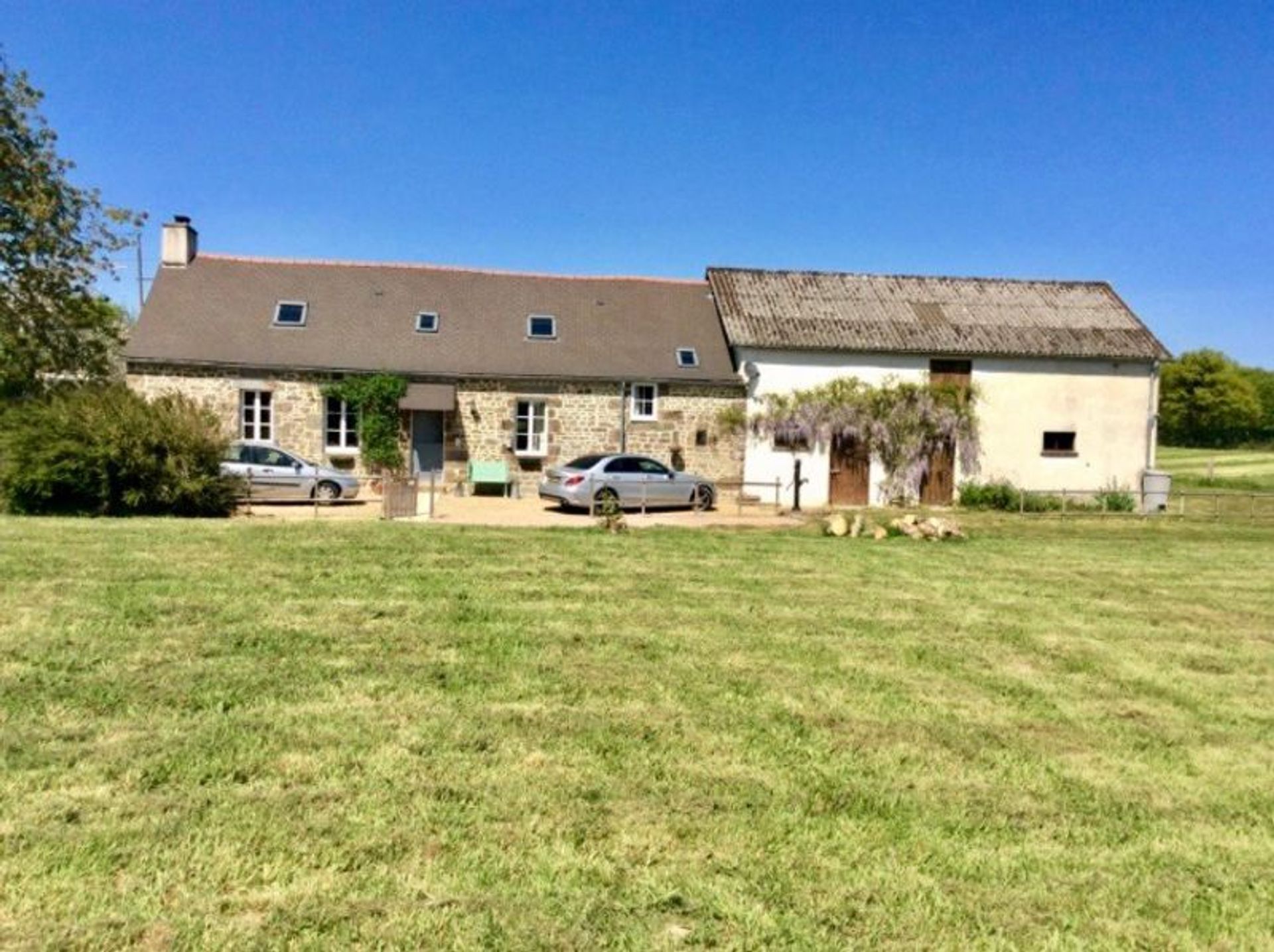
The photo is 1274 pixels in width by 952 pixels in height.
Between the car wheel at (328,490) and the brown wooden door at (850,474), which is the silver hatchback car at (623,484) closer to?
the car wheel at (328,490)

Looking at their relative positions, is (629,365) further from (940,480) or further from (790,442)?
(940,480)

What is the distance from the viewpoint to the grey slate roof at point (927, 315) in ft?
70.6

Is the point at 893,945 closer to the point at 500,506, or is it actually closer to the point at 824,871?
the point at 824,871

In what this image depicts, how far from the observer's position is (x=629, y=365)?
21.3m

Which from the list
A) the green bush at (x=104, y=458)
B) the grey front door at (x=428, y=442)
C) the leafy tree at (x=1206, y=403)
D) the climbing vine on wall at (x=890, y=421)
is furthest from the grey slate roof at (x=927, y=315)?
the leafy tree at (x=1206, y=403)

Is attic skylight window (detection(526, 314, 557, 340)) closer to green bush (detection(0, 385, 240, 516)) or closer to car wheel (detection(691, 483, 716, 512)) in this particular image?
car wheel (detection(691, 483, 716, 512))

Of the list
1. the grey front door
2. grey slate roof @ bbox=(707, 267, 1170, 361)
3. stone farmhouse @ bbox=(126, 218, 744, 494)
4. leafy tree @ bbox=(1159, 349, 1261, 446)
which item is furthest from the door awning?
leafy tree @ bbox=(1159, 349, 1261, 446)

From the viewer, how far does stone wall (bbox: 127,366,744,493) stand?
1988 cm

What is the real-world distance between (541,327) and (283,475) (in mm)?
8094

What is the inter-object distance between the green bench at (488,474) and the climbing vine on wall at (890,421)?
603 cm

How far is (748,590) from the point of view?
8531 millimetres

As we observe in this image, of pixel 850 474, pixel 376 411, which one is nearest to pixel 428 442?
pixel 376 411

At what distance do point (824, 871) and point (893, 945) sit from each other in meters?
0.45

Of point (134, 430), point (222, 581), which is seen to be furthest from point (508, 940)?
point (134, 430)
